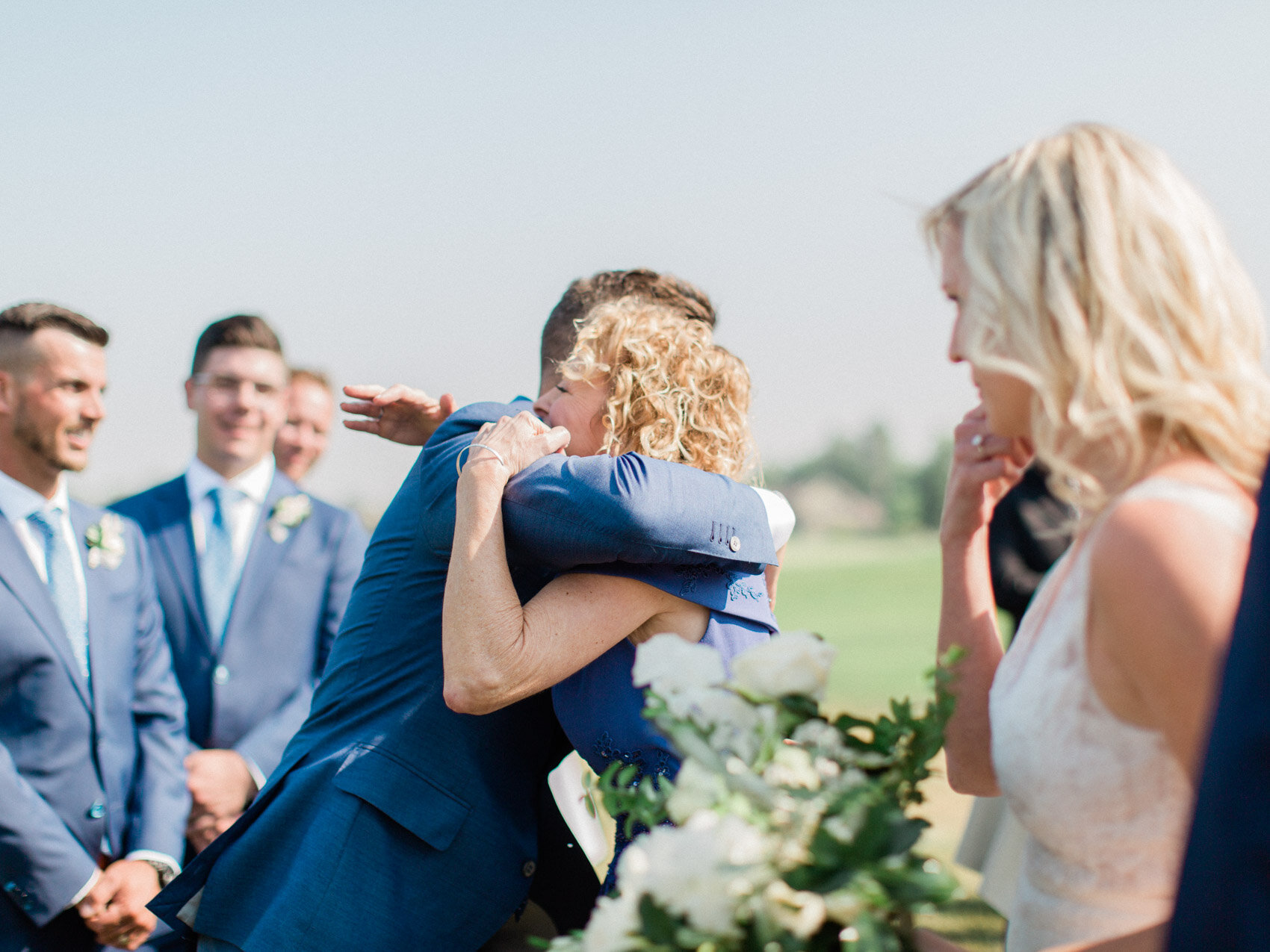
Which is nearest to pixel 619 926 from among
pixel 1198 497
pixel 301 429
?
pixel 1198 497

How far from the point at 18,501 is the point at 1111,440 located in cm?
416

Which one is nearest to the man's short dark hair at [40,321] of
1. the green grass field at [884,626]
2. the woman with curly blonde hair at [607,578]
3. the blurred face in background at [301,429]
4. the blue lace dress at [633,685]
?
the blurred face in background at [301,429]

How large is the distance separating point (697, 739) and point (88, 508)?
376 centimetres

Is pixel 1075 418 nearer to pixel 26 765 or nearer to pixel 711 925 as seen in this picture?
pixel 711 925

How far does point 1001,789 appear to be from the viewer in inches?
71.6

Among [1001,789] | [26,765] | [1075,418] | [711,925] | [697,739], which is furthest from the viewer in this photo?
[26,765]

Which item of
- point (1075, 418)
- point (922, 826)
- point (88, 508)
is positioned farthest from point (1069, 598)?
point (88, 508)

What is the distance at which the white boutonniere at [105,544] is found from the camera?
4242 millimetres

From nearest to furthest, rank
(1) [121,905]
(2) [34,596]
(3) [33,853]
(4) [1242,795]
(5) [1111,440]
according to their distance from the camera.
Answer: (4) [1242,795] < (5) [1111,440] < (3) [33,853] < (1) [121,905] < (2) [34,596]

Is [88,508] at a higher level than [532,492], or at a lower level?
lower

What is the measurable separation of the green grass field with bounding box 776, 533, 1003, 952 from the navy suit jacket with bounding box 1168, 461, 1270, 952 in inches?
17.2

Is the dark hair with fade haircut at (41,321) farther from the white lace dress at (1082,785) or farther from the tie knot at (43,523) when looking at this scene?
the white lace dress at (1082,785)

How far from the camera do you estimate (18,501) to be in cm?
416

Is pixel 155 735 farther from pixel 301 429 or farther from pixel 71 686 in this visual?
pixel 301 429
